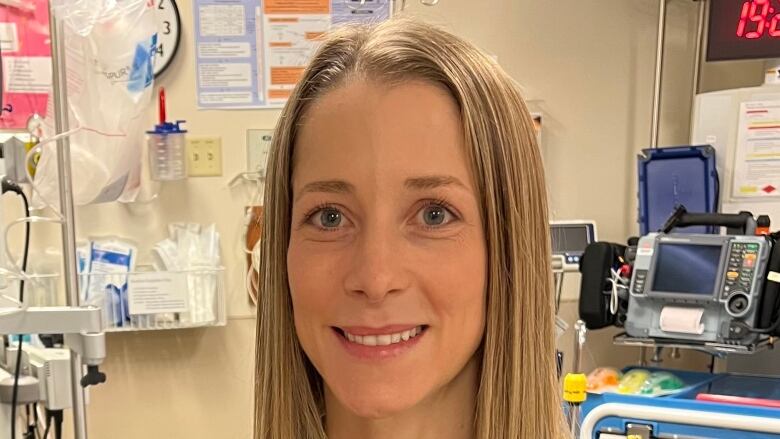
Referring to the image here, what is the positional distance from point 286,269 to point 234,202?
5.76 ft

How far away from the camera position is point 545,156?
2.74 metres

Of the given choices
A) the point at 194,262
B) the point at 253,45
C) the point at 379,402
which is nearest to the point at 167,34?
the point at 253,45

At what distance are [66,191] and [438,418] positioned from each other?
1.08 m

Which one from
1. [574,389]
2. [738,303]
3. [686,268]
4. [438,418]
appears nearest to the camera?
[438,418]

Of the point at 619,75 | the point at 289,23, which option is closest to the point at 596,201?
the point at 619,75

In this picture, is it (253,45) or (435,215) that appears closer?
(435,215)

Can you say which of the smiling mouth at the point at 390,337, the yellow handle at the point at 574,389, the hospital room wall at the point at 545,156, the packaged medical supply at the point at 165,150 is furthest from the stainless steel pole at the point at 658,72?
the smiling mouth at the point at 390,337

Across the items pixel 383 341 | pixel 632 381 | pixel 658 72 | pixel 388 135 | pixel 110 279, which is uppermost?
pixel 658 72

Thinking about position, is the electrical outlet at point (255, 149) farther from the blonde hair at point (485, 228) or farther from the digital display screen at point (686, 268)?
the blonde hair at point (485, 228)

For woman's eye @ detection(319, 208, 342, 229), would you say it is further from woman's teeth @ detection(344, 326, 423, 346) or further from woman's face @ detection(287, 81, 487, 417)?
woman's teeth @ detection(344, 326, 423, 346)

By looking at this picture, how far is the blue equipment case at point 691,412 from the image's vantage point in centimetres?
156

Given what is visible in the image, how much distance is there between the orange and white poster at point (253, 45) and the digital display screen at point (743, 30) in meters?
1.12

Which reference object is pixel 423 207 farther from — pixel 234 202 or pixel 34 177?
pixel 234 202

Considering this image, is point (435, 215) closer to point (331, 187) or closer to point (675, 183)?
point (331, 187)
